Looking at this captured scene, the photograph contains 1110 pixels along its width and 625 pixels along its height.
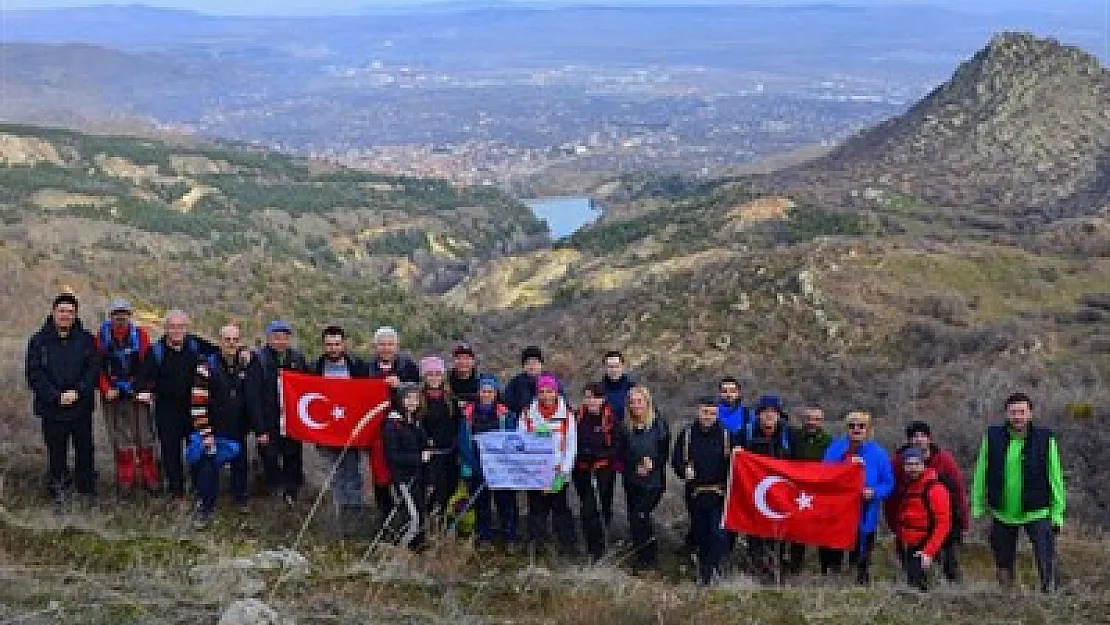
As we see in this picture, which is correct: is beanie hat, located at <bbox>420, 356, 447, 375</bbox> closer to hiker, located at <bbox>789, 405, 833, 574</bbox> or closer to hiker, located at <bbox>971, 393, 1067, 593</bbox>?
hiker, located at <bbox>789, 405, 833, 574</bbox>

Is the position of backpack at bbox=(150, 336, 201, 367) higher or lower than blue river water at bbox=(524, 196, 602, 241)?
higher

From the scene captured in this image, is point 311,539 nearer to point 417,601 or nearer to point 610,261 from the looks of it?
point 417,601

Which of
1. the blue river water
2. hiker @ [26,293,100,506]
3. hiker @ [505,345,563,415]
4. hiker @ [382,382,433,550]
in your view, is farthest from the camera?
the blue river water

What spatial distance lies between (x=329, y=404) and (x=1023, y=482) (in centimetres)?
634

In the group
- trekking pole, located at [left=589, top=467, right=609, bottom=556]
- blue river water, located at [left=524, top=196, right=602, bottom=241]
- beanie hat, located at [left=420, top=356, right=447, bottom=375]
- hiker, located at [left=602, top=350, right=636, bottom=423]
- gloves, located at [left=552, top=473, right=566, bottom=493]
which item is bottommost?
blue river water, located at [left=524, top=196, right=602, bottom=241]

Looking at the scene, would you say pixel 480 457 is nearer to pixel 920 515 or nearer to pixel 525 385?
pixel 525 385

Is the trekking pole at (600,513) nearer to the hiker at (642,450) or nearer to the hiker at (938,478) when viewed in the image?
the hiker at (642,450)

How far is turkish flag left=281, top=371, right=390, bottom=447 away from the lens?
10.9 m

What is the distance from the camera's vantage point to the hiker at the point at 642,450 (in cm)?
997

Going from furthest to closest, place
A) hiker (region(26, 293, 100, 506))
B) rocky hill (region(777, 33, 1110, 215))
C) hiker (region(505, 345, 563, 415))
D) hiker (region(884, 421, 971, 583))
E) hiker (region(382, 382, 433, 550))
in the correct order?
rocky hill (region(777, 33, 1110, 215))
hiker (region(505, 345, 563, 415))
hiker (region(382, 382, 433, 550))
hiker (region(26, 293, 100, 506))
hiker (region(884, 421, 971, 583))

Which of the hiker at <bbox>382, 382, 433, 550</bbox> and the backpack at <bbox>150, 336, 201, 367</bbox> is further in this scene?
the backpack at <bbox>150, 336, 201, 367</bbox>

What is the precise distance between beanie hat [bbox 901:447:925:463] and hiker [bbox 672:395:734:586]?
1493mm

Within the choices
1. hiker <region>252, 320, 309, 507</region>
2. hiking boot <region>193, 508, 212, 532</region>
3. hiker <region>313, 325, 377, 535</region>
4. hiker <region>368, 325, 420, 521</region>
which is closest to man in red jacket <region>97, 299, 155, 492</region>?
hiking boot <region>193, 508, 212, 532</region>

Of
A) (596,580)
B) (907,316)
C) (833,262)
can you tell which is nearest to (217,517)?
Result: (596,580)
